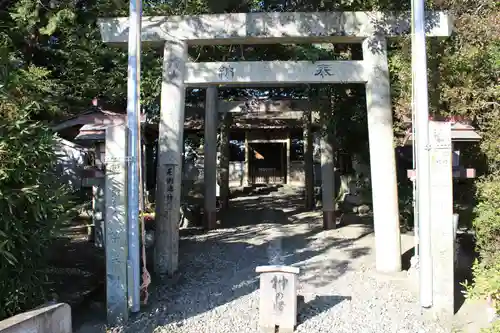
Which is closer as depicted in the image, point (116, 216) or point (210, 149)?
point (116, 216)

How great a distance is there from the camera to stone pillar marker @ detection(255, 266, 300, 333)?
196 inches

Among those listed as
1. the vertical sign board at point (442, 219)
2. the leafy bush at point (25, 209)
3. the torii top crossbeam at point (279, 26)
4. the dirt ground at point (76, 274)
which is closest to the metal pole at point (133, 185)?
the dirt ground at point (76, 274)

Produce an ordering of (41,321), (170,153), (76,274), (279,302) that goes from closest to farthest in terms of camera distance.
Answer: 1. (41,321)
2. (279,302)
3. (170,153)
4. (76,274)

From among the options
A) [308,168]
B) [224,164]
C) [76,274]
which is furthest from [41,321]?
[308,168]

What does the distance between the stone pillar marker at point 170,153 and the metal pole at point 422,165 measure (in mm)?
3434

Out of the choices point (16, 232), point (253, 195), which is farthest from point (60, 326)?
point (253, 195)

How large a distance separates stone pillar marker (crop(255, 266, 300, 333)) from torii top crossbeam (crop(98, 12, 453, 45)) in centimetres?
368

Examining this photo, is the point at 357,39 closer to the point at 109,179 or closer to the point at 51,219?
the point at 109,179

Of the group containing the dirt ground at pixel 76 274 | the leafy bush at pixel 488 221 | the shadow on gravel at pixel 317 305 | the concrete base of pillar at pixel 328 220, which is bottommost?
the shadow on gravel at pixel 317 305

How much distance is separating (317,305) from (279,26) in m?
4.05

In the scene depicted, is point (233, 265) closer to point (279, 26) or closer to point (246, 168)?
point (279, 26)

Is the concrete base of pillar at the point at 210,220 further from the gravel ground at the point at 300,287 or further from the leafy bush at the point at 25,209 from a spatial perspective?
the leafy bush at the point at 25,209

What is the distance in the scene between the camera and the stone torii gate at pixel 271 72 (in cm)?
680

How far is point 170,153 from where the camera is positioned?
7047 millimetres
